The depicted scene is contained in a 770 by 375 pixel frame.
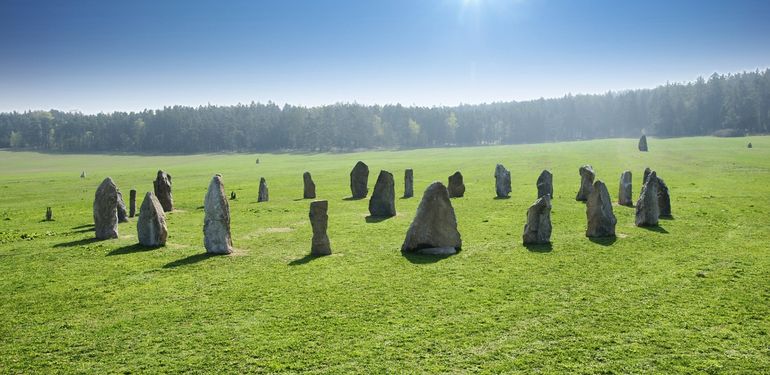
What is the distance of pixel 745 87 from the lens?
146 metres

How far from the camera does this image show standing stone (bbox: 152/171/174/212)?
97.5ft

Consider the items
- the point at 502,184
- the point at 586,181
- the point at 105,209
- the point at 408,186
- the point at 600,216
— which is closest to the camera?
the point at 600,216

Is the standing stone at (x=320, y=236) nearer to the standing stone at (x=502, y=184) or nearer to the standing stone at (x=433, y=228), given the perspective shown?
the standing stone at (x=433, y=228)

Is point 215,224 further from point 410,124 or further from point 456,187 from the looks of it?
point 410,124

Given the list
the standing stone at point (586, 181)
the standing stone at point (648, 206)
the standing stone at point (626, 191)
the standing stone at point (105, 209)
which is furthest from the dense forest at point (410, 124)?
the standing stone at point (648, 206)

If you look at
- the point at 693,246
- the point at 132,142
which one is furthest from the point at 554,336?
the point at 132,142

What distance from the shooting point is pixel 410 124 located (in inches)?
6137

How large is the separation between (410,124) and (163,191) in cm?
12945

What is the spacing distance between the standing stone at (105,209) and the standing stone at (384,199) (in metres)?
12.7

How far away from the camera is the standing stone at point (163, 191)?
1170 inches

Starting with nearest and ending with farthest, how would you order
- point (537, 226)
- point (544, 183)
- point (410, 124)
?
point (537, 226) → point (544, 183) → point (410, 124)

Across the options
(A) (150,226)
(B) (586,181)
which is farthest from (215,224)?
(B) (586,181)

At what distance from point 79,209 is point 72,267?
732 inches

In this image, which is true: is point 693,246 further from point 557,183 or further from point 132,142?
point 132,142
